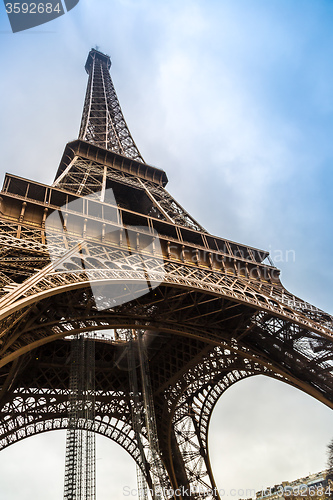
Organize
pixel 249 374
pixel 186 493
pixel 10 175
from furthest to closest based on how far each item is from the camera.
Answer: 1. pixel 186 493
2. pixel 249 374
3. pixel 10 175

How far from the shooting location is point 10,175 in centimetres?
1627

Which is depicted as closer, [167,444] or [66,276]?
[66,276]

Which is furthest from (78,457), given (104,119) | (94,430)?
(104,119)

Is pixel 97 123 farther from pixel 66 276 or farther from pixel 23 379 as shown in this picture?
pixel 66 276

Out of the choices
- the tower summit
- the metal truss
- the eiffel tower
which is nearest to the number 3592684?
the eiffel tower

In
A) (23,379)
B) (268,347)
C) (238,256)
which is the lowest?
(268,347)

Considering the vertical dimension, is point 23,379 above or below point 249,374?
above

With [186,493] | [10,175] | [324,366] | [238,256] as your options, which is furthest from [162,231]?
[186,493]

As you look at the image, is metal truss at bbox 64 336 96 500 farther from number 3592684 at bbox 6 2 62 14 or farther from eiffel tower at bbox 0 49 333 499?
number 3592684 at bbox 6 2 62 14

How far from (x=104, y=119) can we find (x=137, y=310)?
2622 cm

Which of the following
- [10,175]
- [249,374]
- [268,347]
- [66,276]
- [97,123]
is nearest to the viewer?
[66,276]

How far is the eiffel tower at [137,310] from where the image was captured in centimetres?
1384

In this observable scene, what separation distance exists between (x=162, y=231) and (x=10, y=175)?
791 centimetres

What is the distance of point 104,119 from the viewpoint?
125 feet
